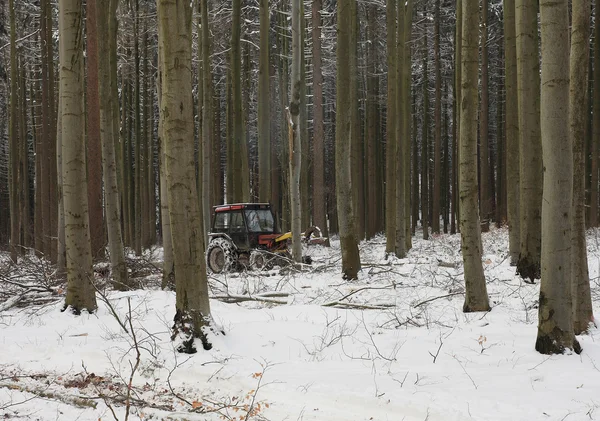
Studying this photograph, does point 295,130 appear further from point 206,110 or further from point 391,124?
point 206,110

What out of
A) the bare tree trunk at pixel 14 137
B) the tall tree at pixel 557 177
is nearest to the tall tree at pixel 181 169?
the tall tree at pixel 557 177

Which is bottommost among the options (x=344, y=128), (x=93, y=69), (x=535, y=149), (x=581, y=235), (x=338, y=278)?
(x=338, y=278)

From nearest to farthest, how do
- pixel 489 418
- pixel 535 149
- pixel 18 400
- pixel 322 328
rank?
pixel 489 418
pixel 18 400
pixel 322 328
pixel 535 149

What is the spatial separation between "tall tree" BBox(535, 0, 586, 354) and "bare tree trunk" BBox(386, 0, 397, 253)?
30.6 ft

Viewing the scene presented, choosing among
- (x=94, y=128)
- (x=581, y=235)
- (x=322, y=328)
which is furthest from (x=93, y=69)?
(x=581, y=235)

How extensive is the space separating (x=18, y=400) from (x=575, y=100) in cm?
584

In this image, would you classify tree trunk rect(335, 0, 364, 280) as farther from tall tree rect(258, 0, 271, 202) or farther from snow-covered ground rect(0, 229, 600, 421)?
tall tree rect(258, 0, 271, 202)

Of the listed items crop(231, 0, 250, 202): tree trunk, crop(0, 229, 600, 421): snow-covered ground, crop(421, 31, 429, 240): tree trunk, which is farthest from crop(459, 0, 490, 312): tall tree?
crop(421, 31, 429, 240): tree trunk

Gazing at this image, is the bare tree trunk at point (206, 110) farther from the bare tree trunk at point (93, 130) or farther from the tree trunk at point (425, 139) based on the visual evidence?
the tree trunk at point (425, 139)

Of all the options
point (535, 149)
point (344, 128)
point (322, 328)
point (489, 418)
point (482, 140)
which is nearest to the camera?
point (489, 418)

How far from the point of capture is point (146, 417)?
360cm

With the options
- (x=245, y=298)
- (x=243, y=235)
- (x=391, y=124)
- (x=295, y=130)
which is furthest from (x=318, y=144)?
(x=245, y=298)

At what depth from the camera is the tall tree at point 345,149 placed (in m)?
9.98

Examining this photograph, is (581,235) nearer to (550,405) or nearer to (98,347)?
(550,405)
